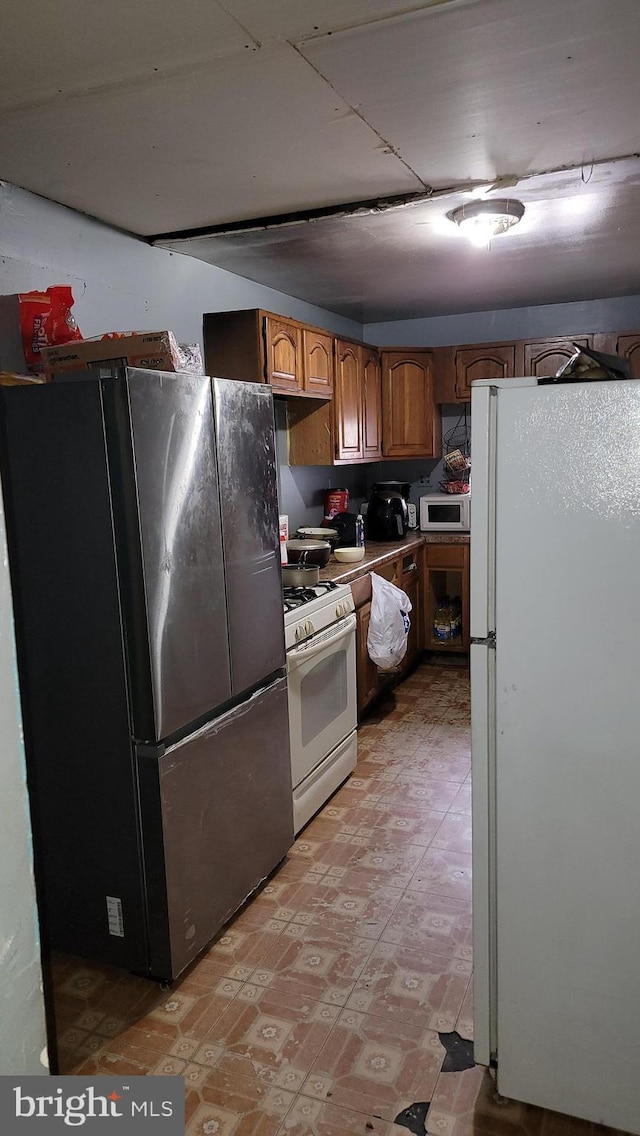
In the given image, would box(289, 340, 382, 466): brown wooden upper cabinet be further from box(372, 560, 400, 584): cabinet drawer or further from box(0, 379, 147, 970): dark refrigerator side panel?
box(0, 379, 147, 970): dark refrigerator side panel

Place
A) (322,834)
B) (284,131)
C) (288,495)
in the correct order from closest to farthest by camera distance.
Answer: (284,131), (322,834), (288,495)

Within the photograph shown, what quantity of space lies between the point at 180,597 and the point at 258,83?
128 centimetres

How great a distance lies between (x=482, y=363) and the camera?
5035mm

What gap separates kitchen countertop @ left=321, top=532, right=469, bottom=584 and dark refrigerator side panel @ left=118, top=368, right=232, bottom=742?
1385mm

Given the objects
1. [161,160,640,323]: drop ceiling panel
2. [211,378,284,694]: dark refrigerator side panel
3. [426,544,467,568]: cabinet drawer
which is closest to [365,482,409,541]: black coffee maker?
[426,544,467,568]: cabinet drawer

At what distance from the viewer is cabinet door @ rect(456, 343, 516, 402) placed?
494cm

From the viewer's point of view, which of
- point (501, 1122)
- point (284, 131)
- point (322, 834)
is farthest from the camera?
point (322, 834)

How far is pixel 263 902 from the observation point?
2.51 metres

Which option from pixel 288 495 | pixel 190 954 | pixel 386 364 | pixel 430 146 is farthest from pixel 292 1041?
pixel 386 364

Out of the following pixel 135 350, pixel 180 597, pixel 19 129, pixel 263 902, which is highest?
pixel 19 129

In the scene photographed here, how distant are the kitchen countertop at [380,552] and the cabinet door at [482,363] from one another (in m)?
0.98

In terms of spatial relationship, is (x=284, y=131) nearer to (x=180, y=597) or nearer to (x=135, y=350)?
(x=135, y=350)

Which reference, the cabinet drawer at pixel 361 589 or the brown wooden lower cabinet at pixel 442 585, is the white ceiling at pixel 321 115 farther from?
the brown wooden lower cabinet at pixel 442 585
